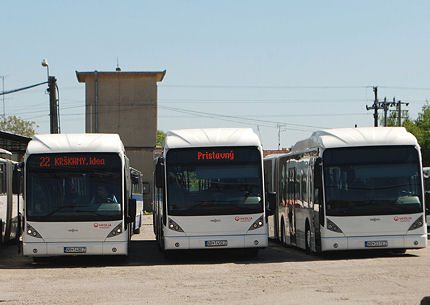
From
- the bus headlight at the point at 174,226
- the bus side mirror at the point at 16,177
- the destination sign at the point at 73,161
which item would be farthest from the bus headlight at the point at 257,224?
the bus side mirror at the point at 16,177

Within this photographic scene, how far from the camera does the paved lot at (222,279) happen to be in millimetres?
12992

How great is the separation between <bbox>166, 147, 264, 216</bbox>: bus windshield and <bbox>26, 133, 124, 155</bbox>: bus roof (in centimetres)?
141

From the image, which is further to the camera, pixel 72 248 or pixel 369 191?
pixel 369 191

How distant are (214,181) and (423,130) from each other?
72630 mm

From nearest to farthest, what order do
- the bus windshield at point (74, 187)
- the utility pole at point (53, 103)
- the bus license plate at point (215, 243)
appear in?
the bus windshield at point (74, 187), the bus license plate at point (215, 243), the utility pole at point (53, 103)

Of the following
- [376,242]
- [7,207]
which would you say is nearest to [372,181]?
[376,242]

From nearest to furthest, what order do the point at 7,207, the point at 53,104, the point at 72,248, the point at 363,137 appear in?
the point at 72,248
the point at 363,137
the point at 7,207
the point at 53,104

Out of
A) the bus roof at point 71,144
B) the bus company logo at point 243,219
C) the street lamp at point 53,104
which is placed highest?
the street lamp at point 53,104

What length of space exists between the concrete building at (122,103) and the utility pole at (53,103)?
88.4ft

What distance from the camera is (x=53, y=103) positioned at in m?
38.3

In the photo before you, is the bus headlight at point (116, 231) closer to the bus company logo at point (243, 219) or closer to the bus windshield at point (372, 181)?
the bus company logo at point (243, 219)

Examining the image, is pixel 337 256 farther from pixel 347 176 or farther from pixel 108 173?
pixel 108 173

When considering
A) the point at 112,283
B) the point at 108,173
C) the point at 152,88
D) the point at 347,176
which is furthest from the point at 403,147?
the point at 152,88

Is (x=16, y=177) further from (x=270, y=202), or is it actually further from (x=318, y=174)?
(x=318, y=174)
